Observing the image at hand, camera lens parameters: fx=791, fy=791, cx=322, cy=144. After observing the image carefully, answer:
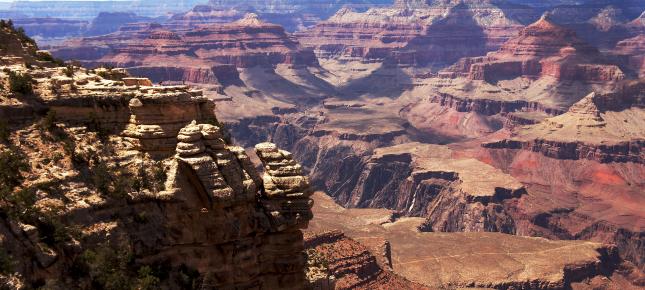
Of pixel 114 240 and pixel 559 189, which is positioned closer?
pixel 114 240

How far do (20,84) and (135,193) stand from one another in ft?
20.3

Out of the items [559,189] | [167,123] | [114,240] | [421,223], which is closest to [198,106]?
[167,123]

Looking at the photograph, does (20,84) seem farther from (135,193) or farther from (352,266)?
(352,266)

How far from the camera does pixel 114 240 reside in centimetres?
2872

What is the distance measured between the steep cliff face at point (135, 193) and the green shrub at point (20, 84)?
0.28ft

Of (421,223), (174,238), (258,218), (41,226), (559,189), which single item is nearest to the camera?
(41,226)

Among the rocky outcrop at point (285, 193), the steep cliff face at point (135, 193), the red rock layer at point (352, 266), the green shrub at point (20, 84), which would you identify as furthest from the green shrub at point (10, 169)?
the red rock layer at point (352, 266)

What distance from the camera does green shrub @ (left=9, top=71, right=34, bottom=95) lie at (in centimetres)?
3036

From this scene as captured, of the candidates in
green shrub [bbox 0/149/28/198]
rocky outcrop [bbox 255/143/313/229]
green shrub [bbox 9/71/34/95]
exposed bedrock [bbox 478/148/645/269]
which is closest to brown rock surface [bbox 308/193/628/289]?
exposed bedrock [bbox 478/148/645/269]

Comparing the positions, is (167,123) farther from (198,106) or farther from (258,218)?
(258,218)

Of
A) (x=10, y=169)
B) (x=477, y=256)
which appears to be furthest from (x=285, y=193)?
(x=477, y=256)

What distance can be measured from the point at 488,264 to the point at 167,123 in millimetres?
84464

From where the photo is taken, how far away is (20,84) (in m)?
30.6

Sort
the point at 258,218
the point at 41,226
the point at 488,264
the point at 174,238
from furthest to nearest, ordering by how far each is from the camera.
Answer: the point at 488,264
the point at 258,218
the point at 174,238
the point at 41,226
